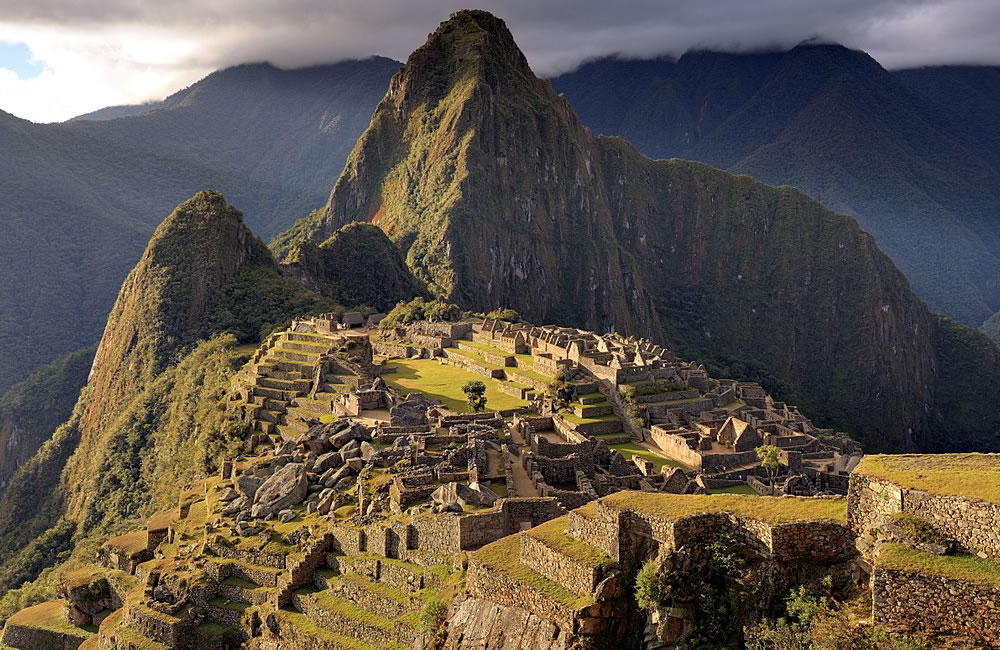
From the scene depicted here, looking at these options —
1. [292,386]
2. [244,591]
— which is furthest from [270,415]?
[244,591]

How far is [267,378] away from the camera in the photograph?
60.7 metres

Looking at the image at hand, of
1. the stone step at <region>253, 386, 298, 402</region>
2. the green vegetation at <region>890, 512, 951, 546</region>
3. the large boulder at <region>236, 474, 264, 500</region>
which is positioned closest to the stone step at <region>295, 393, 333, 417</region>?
the stone step at <region>253, 386, 298, 402</region>

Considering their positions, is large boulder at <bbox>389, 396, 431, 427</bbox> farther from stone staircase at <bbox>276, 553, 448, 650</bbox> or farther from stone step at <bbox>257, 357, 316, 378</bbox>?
stone step at <bbox>257, 357, 316, 378</bbox>

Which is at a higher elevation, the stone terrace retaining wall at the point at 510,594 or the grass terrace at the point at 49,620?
the stone terrace retaining wall at the point at 510,594

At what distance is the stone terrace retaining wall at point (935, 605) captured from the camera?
12.3 metres

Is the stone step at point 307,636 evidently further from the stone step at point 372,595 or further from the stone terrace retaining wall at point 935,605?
the stone terrace retaining wall at point 935,605

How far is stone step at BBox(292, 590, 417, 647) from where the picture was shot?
68.6 feet

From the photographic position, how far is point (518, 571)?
1720cm

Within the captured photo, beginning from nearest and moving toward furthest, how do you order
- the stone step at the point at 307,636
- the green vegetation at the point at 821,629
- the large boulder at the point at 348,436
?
the green vegetation at the point at 821,629 < the stone step at the point at 307,636 < the large boulder at the point at 348,436

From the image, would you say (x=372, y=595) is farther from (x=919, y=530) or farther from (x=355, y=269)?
(x=355, y=269)

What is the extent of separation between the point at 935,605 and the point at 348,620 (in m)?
13.9

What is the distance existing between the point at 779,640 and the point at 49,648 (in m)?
28.4

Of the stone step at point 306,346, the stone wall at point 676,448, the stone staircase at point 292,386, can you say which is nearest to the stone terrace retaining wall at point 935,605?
the stone wall at point 676,448

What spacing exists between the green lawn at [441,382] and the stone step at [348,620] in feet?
91.3
